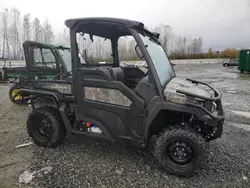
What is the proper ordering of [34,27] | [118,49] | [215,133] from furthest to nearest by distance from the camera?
[34,27] < [118,49] < [215,133]

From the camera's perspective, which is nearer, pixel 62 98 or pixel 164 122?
pixel 164 122

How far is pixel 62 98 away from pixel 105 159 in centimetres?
135

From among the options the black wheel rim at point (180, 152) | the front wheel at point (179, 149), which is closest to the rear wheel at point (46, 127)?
the front wheel at point (179, 149)

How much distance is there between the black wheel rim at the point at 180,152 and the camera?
2.80m

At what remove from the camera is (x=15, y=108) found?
22.4ft

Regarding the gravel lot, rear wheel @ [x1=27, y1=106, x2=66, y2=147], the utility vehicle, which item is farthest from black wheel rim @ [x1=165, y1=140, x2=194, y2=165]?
rear wheel @ [x1=27, y1=106, x2=66, y2=147]

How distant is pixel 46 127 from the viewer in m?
3.72

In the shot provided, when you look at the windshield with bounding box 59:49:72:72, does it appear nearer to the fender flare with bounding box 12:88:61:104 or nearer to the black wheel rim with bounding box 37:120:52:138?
the fender flare with bounding box 12:88:61:104

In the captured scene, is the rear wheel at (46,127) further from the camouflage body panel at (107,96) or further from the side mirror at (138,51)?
the side mirror at (138,51)

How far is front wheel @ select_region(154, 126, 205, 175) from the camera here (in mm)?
2746

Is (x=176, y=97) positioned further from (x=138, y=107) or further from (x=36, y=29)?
(x=36, y=29)

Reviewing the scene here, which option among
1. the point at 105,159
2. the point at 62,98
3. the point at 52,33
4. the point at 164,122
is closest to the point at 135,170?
the point at 105,159

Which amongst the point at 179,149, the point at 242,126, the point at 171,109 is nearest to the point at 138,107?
the point at 171,109

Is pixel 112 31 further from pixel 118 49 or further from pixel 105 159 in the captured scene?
pixel 105 159
